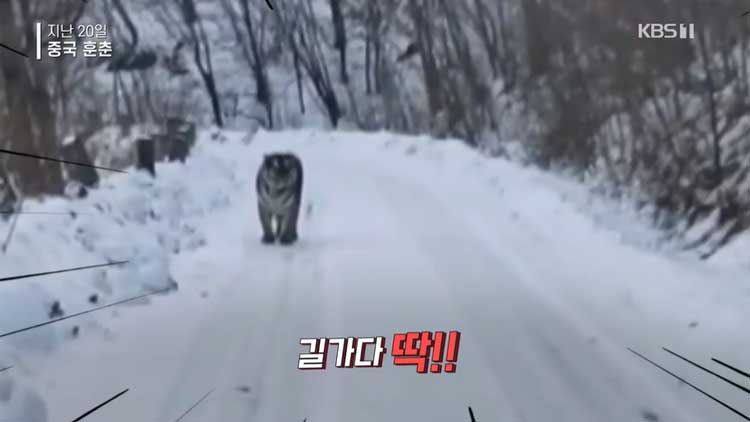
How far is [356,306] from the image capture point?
9.15 ft

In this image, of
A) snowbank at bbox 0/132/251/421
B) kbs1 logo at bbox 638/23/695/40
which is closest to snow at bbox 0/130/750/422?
snowbank at bbox 0/132/251/421

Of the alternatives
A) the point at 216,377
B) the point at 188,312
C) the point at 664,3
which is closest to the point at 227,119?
the point at 188,312

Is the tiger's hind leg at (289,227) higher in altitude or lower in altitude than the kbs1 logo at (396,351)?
higher

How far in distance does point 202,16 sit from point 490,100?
94cm

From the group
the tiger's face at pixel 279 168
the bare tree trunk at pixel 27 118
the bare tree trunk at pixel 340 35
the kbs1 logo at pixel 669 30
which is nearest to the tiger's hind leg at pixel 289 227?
the tiger's face at pixel 279 168

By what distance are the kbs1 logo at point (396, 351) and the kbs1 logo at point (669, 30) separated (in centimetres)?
106

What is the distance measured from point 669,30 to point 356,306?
1.23 m

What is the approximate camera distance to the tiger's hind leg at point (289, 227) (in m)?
2.96

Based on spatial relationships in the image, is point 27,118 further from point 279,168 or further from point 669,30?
point 669,30

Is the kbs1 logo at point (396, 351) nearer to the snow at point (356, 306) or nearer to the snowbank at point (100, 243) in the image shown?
the snow at point (356, 306)

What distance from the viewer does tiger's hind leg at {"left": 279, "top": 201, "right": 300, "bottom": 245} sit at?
296cm

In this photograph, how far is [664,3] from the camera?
281 centimetres

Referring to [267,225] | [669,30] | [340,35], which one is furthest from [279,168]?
[669,30]

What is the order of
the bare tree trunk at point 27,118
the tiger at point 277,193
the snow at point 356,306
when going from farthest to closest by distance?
1. the tiger at point 277,193
2. the bare tree trunk at point 27,118
3. the snow at point 356,306
